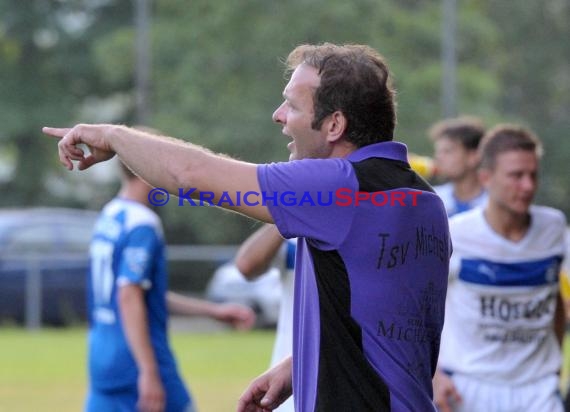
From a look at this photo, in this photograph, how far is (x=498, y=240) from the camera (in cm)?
622

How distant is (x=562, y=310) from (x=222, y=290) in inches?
563

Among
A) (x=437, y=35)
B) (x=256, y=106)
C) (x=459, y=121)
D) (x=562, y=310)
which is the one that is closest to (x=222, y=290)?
(x=256, y=106)

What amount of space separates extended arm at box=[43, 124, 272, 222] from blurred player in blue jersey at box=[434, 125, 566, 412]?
271cm

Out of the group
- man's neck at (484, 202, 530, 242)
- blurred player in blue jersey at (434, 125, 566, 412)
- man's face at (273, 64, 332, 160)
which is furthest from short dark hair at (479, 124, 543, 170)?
man's face at (273, 64, 332, 160)

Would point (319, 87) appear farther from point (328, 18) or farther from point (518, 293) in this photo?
point (328, 18)

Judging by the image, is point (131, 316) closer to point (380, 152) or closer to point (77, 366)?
point (380, 152)

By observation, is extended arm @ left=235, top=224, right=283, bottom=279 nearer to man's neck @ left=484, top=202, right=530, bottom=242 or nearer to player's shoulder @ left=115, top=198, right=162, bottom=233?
player's shoulder @ left=115, top=198, right=162, bottom=233

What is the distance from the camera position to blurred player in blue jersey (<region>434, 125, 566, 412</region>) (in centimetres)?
613

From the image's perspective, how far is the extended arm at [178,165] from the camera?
11.9 ft

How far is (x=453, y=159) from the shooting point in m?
8.49

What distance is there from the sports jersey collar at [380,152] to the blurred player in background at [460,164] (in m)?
4.46

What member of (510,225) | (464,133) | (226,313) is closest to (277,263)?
(226,313)

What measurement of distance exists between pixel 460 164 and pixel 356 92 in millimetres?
4779

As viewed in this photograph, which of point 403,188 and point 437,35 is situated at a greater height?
point 437,35
